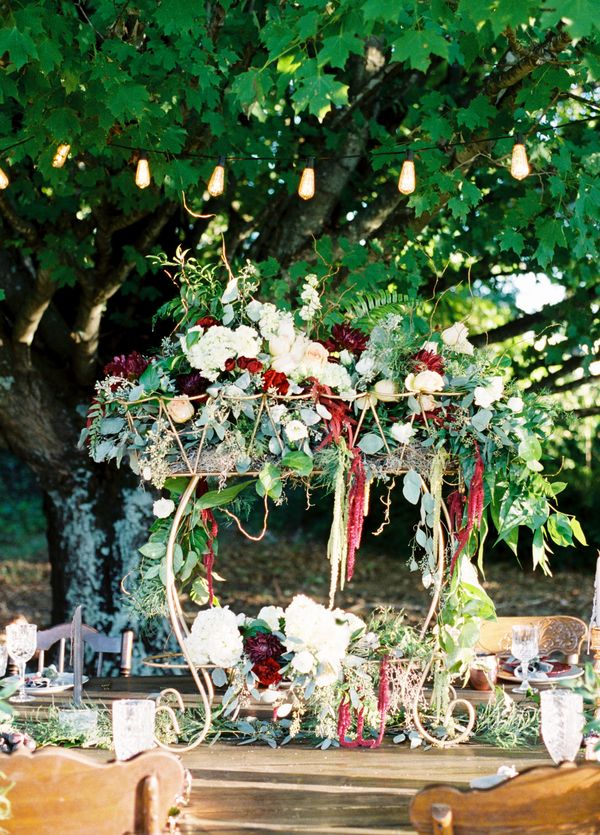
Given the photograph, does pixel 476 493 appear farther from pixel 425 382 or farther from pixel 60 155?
pixel 60 155

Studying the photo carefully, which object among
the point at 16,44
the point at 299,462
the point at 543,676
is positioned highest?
the point at 16,44

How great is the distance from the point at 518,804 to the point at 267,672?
1.66 meters

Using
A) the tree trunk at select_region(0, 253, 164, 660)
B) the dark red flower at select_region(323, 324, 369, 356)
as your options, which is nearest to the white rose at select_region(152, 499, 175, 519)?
the dark red flower at select_region(323, 324, 369, 356)

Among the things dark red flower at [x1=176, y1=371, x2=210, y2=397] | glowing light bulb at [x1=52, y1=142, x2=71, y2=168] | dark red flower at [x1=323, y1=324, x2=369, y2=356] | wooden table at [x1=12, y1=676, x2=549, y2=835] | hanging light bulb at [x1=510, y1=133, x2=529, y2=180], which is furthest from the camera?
glowing light bulb at [x1=52, y1=142, x2=71, y2=168]

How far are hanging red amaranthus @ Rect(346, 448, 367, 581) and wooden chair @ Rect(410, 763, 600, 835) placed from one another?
4.58 ft

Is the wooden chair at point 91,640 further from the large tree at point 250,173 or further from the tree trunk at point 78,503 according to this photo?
the large tree at point 250,173

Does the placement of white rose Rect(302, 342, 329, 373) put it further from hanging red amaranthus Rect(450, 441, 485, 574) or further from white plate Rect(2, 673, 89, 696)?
white plate Rect(2, 673, 89, 696)

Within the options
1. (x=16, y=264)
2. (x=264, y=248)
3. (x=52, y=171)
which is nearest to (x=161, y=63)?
(x=52, y=171)

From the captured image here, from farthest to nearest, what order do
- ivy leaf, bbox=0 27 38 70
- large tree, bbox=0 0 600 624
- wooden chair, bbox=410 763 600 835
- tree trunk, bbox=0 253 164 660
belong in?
tree trunk, bbox=0 253 164 660 < large tree, bbox=0 0 600 624 < ivy leaf, bbox=0 27 38 70 < wooden chair, bbox=410 763 600 835

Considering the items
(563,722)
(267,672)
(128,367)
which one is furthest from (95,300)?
(563,722)

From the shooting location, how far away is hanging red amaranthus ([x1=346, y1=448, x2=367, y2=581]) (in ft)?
12.2

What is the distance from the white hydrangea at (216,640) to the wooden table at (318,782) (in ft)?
1.14

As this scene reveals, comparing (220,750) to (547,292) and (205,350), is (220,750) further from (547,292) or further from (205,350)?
(547,292)

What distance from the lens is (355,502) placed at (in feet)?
12.4
